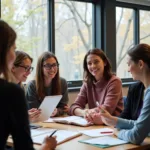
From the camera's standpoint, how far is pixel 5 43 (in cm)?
110

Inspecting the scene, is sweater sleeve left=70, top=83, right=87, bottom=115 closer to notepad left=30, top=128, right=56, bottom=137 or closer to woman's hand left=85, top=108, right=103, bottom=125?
woman's hand left=85, top=108, right=103, bottom=125

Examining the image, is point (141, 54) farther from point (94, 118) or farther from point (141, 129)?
point (94, 118)

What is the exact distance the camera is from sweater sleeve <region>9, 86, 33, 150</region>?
108 cm

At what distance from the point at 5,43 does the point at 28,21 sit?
2.96 meters

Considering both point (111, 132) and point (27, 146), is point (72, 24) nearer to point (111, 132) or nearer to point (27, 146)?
point (111, 132)

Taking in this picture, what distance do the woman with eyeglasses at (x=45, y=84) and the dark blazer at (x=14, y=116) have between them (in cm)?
169

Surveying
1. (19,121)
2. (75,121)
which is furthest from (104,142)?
(19,121)

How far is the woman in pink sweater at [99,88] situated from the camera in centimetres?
273

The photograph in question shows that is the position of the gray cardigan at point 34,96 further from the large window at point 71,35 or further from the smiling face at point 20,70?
the large window at point 71,35

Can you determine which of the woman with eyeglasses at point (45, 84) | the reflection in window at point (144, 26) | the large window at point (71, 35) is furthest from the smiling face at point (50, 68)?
the reflection in window at point (144, 26)

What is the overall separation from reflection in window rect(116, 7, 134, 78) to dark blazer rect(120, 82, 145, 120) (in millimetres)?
2669

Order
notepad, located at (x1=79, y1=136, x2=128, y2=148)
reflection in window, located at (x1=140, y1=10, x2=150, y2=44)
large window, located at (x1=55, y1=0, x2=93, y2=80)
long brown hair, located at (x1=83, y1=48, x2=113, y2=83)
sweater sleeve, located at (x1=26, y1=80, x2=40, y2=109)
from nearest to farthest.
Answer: notepad, located at (x1=79, y1=136, x2=128, y2=148) → sweater sleeve, located at (x1=26, y1=80, x2=40, y2=109) → long brown hair, located at (x1=83, y1=48, x2=113, y2=83) → large window, located at (x1=55, y1=0, x2=93, y2=80) → reflection in window, located at (x1=140, y1=10, x2=150, y2=44)

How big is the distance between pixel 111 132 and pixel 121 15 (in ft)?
10.9

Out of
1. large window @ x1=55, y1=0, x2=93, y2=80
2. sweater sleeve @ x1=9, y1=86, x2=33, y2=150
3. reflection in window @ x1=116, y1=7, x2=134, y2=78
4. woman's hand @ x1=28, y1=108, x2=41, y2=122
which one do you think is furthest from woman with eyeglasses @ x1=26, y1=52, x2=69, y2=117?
reflection in window @ x1=116, y1=7, x2=134, y2=78
